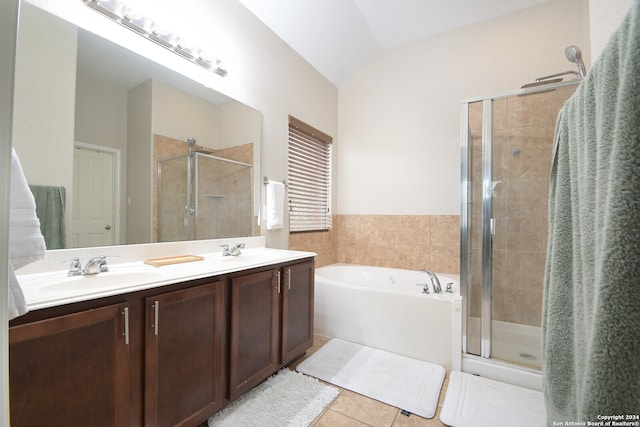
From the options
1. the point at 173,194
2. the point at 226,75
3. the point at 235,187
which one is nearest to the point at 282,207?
the point at 235,187

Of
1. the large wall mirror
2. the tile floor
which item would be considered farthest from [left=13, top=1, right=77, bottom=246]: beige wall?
the tile floor

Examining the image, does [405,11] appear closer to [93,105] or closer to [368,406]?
[93,105]

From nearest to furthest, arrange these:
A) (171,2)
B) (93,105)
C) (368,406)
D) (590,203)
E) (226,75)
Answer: (590,203) < (93,105) < (368,406) < (171,2) < (226,75)

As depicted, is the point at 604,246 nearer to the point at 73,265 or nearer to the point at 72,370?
the point at 72,370

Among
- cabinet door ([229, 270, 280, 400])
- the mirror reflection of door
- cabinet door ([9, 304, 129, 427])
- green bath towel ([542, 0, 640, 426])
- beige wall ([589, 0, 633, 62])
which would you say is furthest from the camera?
cabinet door ([229, 270, 280, 400])

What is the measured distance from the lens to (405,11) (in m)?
2.42

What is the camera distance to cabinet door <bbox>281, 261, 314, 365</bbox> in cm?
169

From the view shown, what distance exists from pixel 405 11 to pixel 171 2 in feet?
6.55

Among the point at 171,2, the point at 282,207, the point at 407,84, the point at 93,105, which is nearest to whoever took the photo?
the point at 93,105

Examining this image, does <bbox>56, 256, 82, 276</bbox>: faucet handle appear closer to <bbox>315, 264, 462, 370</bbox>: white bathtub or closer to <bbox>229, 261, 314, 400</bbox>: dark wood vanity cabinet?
<bbox>229, 261, 314, 400</bbox>: dark wood vanity cabinet

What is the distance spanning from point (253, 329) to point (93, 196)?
3.55ft

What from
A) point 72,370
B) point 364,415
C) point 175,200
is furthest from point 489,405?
point 175,200

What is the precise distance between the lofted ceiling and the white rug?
2835 millimetres

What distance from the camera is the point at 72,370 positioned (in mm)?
830
